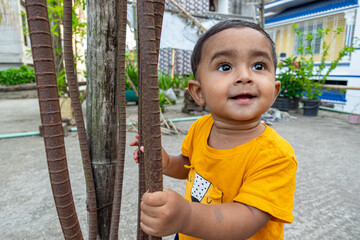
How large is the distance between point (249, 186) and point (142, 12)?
545 millimetres

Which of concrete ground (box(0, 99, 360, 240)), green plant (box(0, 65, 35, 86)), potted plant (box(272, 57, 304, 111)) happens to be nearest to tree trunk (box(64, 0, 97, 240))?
concrete ground (box(0, 99, 360, 240))

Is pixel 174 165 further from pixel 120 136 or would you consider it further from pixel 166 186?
pixel 166 186

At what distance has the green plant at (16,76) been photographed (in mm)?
8922

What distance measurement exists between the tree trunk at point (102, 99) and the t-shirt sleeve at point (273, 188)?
0.57m

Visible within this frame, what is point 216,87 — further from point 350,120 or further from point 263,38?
point 350,120

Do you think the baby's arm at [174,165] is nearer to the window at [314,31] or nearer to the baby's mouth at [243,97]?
the baby's mouth at [243,97]

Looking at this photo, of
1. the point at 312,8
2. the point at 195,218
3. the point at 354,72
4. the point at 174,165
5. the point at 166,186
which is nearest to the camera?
the point at 195,218

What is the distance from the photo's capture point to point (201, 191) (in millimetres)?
899

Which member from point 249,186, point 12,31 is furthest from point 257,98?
point 12,31

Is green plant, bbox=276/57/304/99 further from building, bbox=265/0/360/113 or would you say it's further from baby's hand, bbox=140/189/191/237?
baby's hand, bbox=140/189/191/237

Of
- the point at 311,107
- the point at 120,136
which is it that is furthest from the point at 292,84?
the point at 120,136

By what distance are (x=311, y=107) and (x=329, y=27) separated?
7.35 metres

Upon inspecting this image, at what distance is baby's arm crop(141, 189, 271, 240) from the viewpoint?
21.5 inches

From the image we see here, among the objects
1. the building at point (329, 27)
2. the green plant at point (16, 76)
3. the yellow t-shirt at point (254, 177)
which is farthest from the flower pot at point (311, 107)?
the green plant at point (16, 76)
